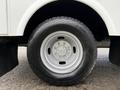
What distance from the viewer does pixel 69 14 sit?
178 inches

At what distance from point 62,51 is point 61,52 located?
2cm

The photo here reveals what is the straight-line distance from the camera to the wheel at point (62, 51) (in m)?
4.20

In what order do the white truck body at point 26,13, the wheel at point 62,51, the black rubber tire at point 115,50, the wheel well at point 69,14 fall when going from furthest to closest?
1. the black rubber tire at point 115,50
2. the wheel well at point 69,14
3. the wheel at point 62,51
4. the white truck body at point 26,13

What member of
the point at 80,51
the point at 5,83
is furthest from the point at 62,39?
the point at 5,83

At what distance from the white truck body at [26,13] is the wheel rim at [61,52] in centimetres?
45

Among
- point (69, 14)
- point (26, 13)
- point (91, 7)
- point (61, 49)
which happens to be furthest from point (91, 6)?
point (26, 13)

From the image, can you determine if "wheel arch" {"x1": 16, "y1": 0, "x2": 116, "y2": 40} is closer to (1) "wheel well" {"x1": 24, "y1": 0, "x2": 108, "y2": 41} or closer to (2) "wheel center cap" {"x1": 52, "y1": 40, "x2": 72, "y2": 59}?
(1) "wheel well" {"x1": 24, "y1": 0, "x2": 108, "y2": 41}

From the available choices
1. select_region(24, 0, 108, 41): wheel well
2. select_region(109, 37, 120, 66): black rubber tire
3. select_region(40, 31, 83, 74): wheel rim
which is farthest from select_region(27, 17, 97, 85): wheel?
select_region(109, 37, 120, 66): black rubber tire

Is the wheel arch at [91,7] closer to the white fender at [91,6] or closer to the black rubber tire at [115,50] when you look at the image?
the white fender at [91,6]

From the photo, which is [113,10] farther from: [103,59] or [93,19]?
[103,59]

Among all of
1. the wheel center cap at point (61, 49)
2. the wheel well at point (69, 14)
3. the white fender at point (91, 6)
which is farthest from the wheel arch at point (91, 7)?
the wheel center cap at point (61, 49)

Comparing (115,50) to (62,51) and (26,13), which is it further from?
(26,13)

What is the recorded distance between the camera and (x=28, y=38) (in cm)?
460

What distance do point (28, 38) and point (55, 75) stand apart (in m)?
0.76
